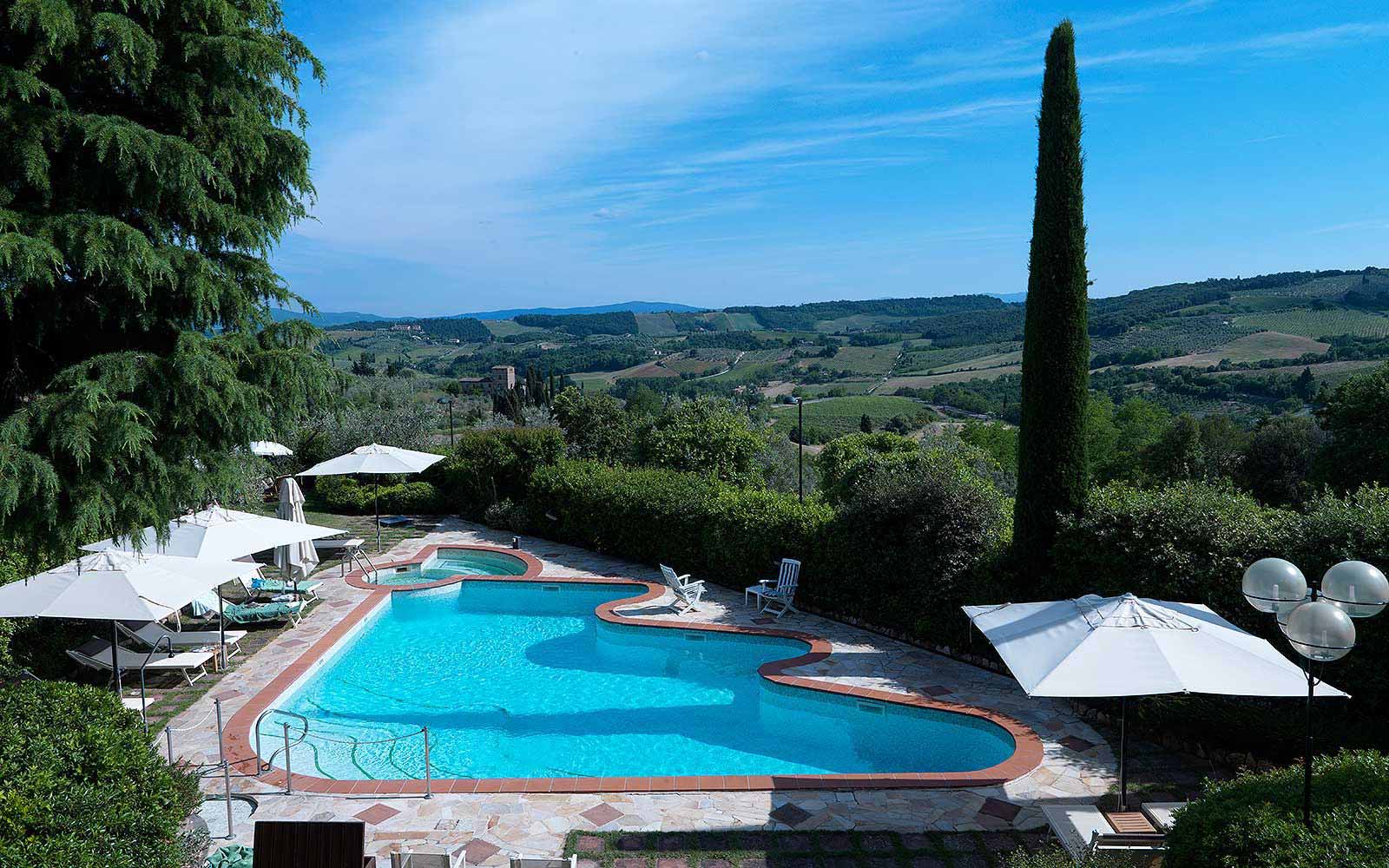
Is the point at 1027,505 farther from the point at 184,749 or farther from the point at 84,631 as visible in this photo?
the point at 84,631

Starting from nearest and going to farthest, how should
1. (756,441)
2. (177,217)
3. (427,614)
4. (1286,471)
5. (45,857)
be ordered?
(45,857)
(177,217)
(427,614)
(756,441)
(1286,471)

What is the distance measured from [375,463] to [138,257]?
1406 centimetres

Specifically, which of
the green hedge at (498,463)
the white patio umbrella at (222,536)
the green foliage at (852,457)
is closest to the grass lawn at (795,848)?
the white patio umbrella at (222,536)

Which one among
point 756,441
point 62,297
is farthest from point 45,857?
point 756,441

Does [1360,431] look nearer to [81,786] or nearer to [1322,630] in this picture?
[1322,630]

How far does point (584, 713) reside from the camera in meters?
11.1

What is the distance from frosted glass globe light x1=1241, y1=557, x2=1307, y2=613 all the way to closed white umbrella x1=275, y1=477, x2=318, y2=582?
1443 centimetres

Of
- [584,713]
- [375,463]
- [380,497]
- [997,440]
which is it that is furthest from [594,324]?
[584,713]

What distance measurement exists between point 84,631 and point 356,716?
4045mm

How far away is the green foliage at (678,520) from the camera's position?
14.8m

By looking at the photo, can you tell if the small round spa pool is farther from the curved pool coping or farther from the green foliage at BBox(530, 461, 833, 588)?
the curved pool coping

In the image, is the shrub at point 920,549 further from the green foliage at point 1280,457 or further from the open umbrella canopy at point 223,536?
the green foliage at point 1280,457

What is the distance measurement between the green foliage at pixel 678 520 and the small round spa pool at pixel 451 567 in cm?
179

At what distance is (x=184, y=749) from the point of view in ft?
30.2
